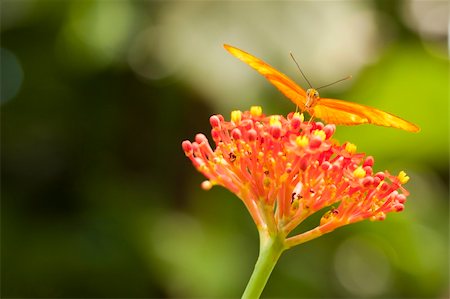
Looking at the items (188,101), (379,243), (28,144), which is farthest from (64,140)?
(379,243)

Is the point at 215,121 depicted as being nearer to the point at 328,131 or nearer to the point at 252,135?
the point at 252,135

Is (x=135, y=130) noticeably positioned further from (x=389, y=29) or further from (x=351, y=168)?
(x=351, y=168)

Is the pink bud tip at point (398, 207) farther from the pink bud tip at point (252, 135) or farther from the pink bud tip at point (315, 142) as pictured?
the pink bud tip at point (252, 135)

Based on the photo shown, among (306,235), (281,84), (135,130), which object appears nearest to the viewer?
(306,235)

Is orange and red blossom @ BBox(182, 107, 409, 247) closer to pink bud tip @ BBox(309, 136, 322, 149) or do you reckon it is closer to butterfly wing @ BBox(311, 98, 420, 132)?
pink bud tip @ BBox(309, 136, 322, 149)

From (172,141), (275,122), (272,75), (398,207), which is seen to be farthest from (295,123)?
(172,141)

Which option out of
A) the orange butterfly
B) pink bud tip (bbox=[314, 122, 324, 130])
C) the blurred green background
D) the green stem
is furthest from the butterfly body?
the blurred green background
